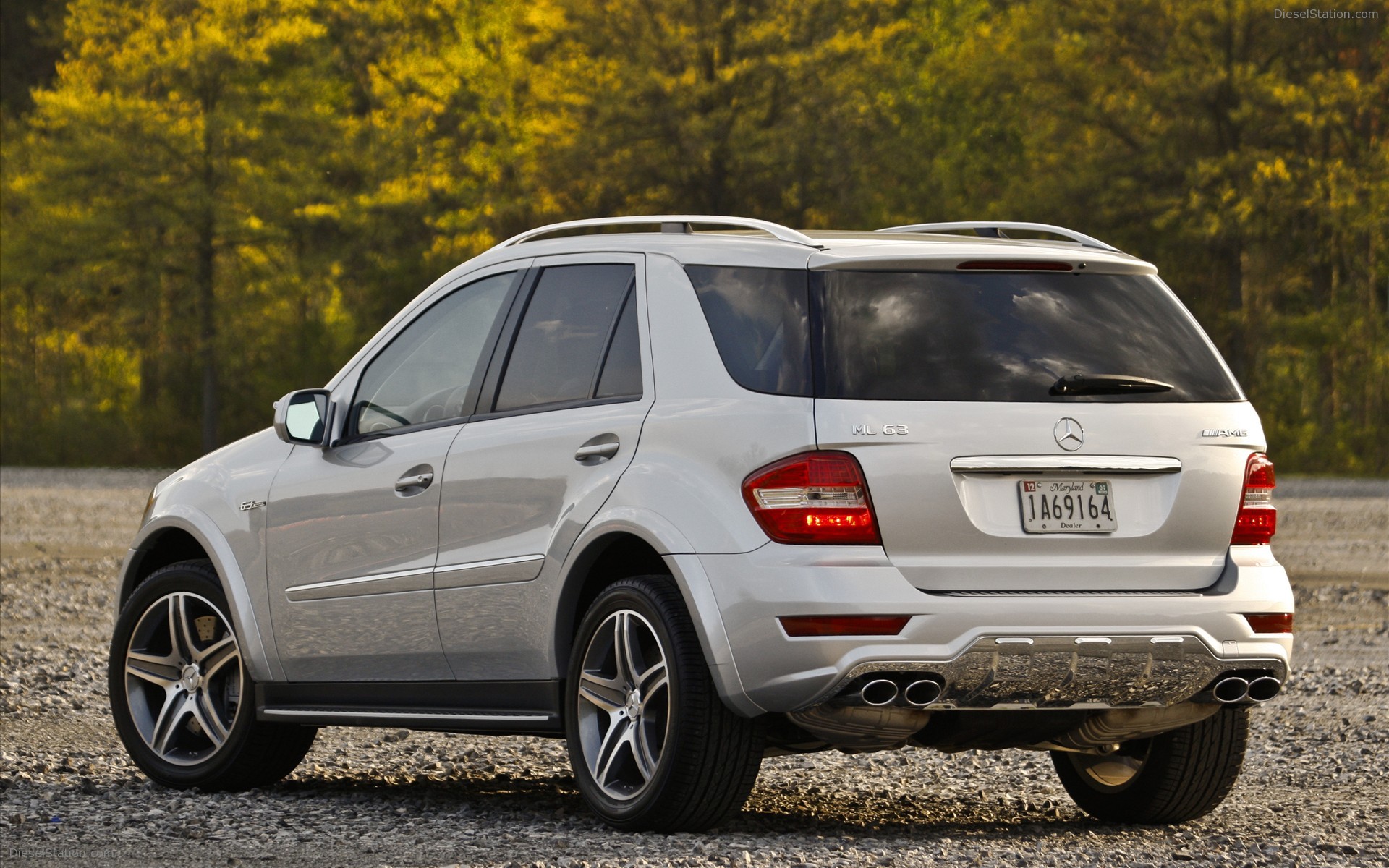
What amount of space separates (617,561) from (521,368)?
769mm

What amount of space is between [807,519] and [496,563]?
1.31m

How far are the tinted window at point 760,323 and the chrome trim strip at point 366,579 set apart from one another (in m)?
1.37

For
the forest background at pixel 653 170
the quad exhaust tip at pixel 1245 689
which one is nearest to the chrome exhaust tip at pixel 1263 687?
the quad exhaust tip at pixel 1245 689

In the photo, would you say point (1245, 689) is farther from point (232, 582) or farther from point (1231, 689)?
point (232, 582)

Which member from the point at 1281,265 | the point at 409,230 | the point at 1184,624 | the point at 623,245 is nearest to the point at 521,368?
the point at 623,245

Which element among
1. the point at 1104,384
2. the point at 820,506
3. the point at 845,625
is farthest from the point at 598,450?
the point at 1104,384

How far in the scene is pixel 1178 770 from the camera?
6.54 m

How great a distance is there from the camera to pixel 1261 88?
38.6 meters

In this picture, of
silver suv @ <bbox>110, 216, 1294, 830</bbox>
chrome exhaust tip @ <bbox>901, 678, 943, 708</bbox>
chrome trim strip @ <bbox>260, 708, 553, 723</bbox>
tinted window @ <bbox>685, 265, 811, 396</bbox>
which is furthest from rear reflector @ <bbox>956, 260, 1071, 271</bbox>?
chrome trim strip @ <bbox>260, 708, 553, 723</bbox>

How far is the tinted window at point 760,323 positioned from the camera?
5695mm

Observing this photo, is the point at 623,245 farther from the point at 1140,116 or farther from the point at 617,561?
the point at 1140,116

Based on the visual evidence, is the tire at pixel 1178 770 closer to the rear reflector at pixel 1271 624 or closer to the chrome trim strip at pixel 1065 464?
the rear reflector at pixel 1271 624

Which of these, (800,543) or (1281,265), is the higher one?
(800,543)

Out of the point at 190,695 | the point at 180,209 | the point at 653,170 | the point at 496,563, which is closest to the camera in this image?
the point at 496,563
